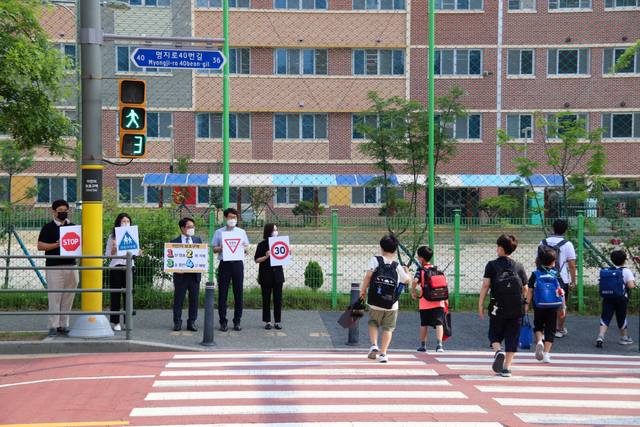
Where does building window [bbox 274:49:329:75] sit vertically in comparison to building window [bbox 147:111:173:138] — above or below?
above

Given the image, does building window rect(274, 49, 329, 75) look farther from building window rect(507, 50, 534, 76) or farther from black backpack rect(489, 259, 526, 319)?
black backpack rect(489, 259, 526, 319)

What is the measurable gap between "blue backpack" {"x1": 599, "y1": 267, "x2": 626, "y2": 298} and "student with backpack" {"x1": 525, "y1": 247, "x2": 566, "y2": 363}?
5.19 ft

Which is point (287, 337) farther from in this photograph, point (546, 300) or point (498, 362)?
point (546, 300)

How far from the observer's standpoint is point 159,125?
3012 centimetres

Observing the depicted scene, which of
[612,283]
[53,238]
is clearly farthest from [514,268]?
[53,238]

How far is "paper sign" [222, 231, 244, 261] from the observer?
9359 millimetres

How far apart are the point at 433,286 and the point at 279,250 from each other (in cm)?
268

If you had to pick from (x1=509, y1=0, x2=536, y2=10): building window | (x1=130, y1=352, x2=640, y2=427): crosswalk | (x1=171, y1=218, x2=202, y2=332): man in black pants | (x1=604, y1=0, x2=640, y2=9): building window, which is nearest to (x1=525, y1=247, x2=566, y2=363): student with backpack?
(x1=130, y1=352, x2=640, y2=427): crosswalk

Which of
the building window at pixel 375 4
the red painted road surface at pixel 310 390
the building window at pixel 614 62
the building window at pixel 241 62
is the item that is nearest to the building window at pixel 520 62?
the building window at pixel 614 62

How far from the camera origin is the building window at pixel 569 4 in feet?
107

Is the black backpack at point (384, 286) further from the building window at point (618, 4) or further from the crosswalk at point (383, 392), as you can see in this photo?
the building window at point (618, 4)

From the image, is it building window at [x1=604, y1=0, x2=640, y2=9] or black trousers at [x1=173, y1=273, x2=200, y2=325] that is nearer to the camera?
black trousers at [x1=173, y1=273, x2=200, y2=325]

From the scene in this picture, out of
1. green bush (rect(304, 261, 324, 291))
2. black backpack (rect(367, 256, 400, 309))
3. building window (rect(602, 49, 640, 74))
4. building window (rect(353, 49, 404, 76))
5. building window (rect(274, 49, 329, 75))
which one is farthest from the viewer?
building window (rect(602, 49, 640, 74))

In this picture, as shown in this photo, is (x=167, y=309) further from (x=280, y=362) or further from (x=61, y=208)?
(x=280, y=362)
